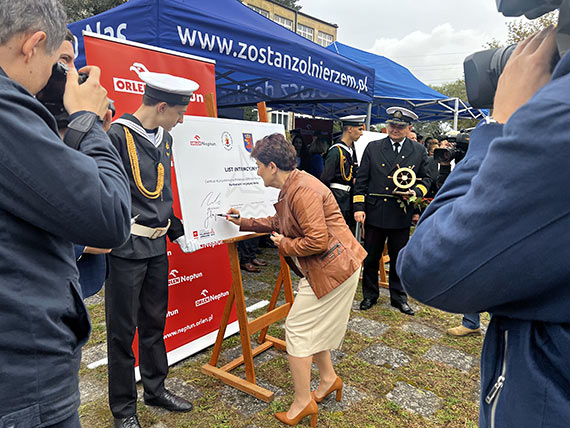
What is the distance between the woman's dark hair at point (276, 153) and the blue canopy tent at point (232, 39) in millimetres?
1153

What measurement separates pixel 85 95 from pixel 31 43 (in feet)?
0.64

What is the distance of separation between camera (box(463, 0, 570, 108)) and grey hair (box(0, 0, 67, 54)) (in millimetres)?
945

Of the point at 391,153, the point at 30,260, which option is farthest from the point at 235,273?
the point at 391,153

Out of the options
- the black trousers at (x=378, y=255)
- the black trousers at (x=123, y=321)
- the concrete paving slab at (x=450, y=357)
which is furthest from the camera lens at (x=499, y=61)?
the black trousers at (x=378, y=255)

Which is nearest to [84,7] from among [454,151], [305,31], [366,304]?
[454,151]

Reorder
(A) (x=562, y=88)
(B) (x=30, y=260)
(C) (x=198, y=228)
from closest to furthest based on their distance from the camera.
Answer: (A) (x=562, y=88), (B) (x=30, y=260), (C) (x=198, y=228)

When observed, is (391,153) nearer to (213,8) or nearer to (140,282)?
(213,8)

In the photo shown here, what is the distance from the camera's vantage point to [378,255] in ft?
14.3

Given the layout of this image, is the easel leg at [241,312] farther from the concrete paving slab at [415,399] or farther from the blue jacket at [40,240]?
the blue jacket at [40,240]

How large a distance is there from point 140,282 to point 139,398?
3.08 ft

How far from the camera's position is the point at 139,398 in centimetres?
263

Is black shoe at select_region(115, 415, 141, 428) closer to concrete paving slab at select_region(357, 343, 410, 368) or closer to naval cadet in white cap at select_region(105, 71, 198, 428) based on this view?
naval cadet in white cap at select_region(105, 71, 198, 428)

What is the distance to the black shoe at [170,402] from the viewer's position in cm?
249

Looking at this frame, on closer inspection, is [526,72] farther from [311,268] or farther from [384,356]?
[384,356]
